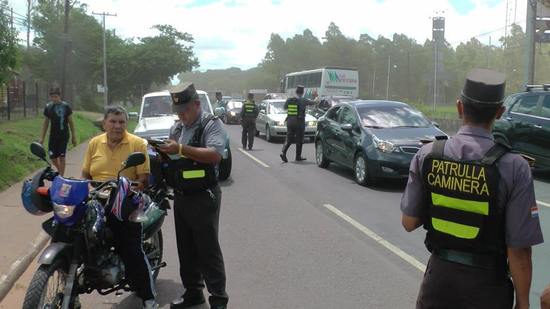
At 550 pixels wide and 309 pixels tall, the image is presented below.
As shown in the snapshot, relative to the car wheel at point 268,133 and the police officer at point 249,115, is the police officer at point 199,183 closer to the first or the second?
the police officer at point 249,115

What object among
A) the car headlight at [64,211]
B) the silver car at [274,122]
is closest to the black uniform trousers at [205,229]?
the car headlight at [64,211]

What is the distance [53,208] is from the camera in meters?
3.78

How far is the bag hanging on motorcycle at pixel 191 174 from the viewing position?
445 cm

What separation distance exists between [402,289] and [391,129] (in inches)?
241

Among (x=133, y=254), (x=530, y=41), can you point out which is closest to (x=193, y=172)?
(x=133, y=254)

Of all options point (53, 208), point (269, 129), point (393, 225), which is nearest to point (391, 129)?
point (393, 225)

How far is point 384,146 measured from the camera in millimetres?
10461

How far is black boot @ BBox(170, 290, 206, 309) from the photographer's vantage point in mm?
4863

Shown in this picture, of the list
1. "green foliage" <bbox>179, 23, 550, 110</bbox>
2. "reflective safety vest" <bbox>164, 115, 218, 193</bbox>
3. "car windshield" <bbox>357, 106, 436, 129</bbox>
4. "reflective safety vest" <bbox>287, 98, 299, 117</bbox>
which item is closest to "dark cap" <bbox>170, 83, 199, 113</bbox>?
"reflective safety vest" <bbox>164, 115, 218, 193</bbox>

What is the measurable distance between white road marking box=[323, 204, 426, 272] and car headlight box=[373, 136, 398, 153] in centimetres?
190

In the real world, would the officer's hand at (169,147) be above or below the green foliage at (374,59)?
below

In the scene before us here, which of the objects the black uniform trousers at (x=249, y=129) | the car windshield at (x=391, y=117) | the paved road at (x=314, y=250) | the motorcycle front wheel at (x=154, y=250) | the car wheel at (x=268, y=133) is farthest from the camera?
Answer: the car wheel at (x=268, y=133)

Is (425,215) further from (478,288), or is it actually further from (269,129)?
(269,129)

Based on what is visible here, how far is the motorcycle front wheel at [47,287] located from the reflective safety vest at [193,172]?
41.4 inches
